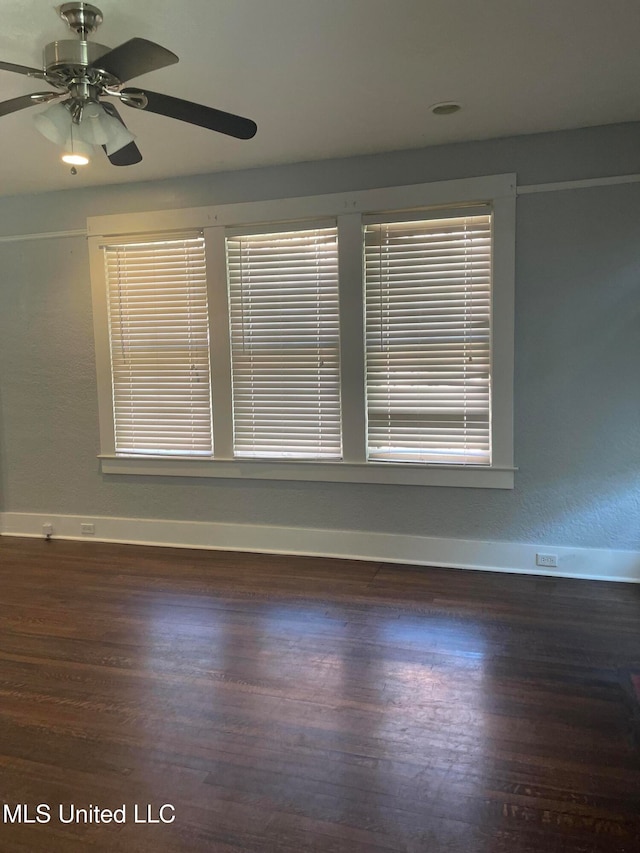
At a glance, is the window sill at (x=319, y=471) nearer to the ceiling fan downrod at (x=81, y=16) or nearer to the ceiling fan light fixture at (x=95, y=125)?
the ceiling fan light fixture at (x=95, y=125)

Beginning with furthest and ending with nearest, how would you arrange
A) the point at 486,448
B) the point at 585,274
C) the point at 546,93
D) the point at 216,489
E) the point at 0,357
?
the point at 0,357, the point at 216,489, the point at 486,448, the point at 585,274, the point at 546,93

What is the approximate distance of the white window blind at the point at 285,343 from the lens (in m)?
4.08

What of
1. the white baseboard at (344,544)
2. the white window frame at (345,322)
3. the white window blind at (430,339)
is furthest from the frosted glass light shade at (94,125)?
the white baseboard at (344,544)

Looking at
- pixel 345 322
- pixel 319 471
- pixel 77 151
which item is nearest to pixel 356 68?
pixel 77 151

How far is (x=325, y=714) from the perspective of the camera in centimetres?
236

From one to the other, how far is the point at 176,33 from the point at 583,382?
2.86 m

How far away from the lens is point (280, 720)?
2.33m

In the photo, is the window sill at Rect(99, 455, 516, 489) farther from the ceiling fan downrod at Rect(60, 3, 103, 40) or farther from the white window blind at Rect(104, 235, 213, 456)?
the ceiling fan downrod at Rect(60, 3, 103, 40)

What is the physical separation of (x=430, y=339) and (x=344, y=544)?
1.55 meters

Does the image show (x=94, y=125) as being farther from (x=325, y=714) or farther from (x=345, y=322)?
(x=325, y=714)

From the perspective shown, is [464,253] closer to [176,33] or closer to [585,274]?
[585,274]

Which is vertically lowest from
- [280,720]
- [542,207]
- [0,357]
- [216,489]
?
[280,720]

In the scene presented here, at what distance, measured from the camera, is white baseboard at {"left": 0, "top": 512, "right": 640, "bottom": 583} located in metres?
3.72

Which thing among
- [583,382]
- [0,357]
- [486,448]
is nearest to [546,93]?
[583,382]
